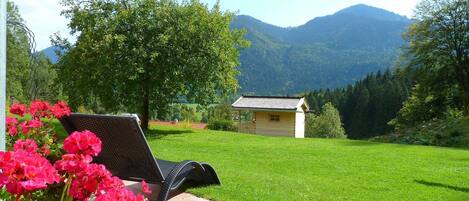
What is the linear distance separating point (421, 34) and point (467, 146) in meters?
15.5

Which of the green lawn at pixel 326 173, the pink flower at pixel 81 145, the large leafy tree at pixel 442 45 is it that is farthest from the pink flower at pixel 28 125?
the large leafy tree at pixel 442 45

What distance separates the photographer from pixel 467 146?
19.4m

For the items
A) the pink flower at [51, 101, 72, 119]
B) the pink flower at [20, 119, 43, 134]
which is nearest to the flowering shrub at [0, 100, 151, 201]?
the pink flower at [20, 119, 43, 134]

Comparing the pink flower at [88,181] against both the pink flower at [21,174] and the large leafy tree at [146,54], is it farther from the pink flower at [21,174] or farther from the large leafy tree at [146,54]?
the large leafy tree at [146,54]

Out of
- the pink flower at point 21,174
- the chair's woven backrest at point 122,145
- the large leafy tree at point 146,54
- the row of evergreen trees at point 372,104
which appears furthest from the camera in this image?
the row of evergreen trees at point 372,104

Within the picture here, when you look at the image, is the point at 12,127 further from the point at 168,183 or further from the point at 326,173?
the point at 326,173

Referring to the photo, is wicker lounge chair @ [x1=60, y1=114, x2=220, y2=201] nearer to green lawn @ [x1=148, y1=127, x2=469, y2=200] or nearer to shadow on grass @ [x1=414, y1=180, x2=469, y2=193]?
green lawn @ [x1=148, y1=127, x2=469, y2=200]

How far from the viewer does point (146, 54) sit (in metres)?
17.1

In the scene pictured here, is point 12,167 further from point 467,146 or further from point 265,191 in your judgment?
point 467,146

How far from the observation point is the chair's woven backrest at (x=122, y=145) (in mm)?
4993

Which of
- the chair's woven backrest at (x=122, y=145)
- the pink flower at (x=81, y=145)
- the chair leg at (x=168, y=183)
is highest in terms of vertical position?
the pink flower at (x=81, y=145)

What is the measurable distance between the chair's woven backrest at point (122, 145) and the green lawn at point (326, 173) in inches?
43.6

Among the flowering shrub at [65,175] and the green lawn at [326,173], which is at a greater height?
the flowering shrub at [65,175]

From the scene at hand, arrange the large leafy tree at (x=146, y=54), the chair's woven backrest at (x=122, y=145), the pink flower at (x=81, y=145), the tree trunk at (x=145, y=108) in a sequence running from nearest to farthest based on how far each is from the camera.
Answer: the pink flower at (x=81, y=145) → the chair's woven backrest at (x=122, y=145) → the large leafy tree at (x=146, y=54) → the tree trunk at (x=145, y=108)
